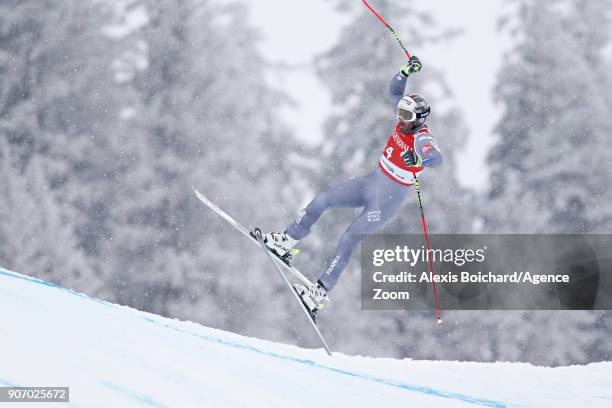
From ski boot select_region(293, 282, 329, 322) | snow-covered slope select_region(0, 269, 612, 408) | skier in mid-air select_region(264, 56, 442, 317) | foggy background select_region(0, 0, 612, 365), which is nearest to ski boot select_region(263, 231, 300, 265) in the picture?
skier in mid-air select_region(264, 56, 442, 317)

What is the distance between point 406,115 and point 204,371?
107 inches

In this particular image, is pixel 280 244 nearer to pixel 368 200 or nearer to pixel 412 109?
pixel 368 200

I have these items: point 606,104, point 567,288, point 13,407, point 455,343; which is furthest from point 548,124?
point 13,407

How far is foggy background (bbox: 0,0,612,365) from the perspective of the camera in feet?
47.1

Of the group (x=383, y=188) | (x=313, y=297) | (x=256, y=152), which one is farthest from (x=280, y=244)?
(x=256, y=152)

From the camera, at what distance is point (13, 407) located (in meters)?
4.98

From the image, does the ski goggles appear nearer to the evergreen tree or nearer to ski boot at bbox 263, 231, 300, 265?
ski boot at bbox 263, 231, 300, 265

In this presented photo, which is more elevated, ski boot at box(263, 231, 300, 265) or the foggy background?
ski boot at box(263, 231, 300, 265)

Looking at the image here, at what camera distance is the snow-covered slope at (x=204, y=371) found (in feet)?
18.6

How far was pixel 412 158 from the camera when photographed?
6.57 meters

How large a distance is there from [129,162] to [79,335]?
9896 mm

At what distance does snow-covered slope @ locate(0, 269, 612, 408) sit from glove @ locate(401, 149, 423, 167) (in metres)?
1.94

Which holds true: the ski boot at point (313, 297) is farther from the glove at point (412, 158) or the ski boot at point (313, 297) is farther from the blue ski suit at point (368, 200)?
the glove at point (412, 158)

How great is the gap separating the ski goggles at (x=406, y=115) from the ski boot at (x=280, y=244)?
1.58 metres
